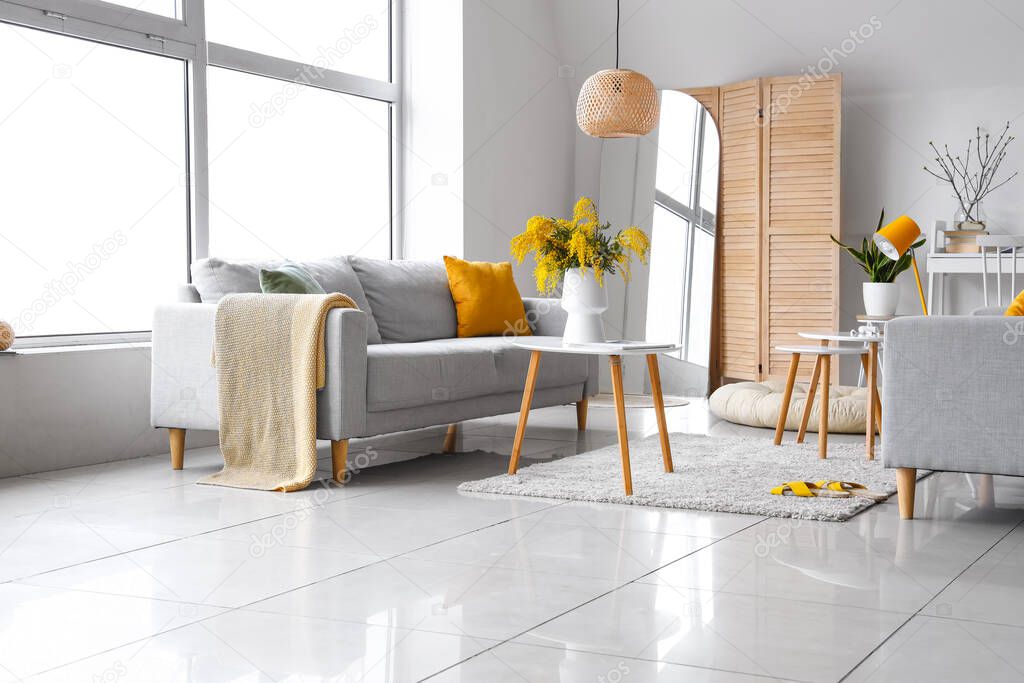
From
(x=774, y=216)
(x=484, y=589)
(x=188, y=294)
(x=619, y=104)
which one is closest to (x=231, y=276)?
(x=188, y=294)

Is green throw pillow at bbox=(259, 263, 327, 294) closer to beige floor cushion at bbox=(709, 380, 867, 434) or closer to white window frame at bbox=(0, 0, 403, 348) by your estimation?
white window frame at bbox=(0, 0, 403, 348)

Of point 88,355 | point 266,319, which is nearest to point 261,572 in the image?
point 266,319

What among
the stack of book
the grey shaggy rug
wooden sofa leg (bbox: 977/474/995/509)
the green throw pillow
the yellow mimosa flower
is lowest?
wooden sofa leg (bbox: 977/474/995/509)

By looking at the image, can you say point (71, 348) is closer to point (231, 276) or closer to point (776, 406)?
point (231, 276)

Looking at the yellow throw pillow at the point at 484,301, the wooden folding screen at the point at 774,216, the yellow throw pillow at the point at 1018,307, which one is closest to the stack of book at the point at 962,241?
the wooden folding screen at the point at 774,216

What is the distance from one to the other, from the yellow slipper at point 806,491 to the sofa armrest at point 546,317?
6.49 feet

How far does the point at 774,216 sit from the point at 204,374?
4.00 metres

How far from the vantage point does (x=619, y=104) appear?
5734 mm

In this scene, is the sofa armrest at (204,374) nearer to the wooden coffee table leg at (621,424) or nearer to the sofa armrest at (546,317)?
the wooden coffee table leg at (621,424)

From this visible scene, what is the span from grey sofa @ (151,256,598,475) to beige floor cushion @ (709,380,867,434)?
0.88 metres

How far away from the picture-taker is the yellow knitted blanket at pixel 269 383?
377 centimetres

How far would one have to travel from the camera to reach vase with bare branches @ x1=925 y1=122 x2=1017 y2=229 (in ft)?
21.3

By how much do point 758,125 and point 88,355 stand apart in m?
4.30

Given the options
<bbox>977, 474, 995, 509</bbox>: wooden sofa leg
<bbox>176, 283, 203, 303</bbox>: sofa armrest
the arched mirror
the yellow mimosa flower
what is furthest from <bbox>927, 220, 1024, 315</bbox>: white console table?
<bbox>176, 283, 203, 303</bbox>: sofa armrest
